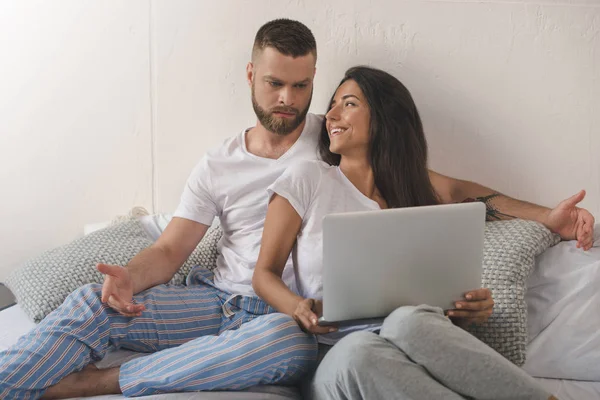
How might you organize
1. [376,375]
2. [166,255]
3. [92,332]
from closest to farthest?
[376,375], [92,332], [166,255]

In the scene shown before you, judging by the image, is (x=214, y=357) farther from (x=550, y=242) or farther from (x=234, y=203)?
(x=550, y=242)

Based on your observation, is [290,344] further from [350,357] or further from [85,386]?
[85,386]

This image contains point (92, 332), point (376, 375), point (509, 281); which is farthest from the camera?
point (509, 281)

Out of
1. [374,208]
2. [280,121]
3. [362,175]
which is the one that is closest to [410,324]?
[374,208]

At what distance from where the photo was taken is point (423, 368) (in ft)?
4.92

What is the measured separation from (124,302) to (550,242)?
44.4 inches

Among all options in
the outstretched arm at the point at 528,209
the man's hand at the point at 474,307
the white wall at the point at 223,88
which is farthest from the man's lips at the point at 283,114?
the man's hand at the point at 474,307

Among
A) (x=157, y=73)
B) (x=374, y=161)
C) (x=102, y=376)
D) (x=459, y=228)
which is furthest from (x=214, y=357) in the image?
(x=157, y=73)

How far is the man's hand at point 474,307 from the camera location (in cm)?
167

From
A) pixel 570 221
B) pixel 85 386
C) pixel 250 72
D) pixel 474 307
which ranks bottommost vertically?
pixel 85 386

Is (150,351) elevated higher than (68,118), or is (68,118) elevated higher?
(68,118)

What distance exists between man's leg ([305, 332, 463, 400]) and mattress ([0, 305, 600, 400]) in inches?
6.2

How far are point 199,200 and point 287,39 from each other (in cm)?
53

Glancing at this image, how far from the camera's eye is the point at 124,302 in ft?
5.90
